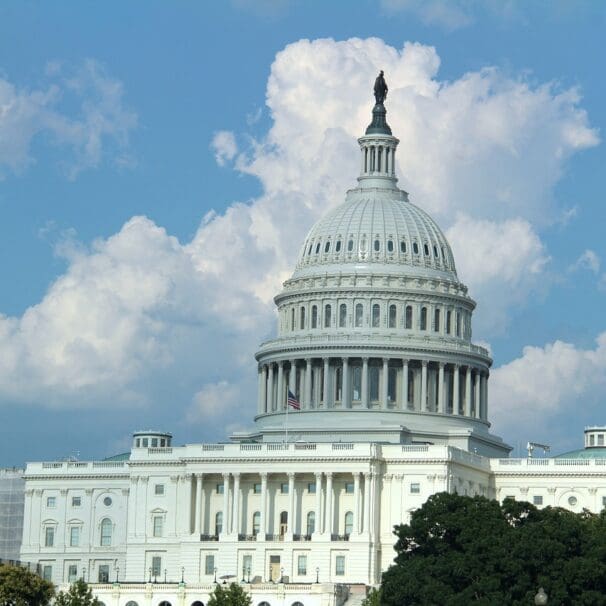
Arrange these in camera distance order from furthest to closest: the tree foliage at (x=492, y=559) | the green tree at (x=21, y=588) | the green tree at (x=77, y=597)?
the green tree at (x=21, y=588)
the green tree at (x=77, y=597)
the tree foliage at (x=492, y=559)

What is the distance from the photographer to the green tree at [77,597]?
184 m

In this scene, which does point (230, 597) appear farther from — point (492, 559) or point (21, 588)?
point (492, 559)

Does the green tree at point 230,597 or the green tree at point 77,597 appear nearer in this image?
the green tree at point 77,597

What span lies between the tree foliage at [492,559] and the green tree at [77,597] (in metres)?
23.3

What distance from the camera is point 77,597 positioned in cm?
18638

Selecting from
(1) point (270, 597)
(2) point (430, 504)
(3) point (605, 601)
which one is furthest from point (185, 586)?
(3) point (605, 601)

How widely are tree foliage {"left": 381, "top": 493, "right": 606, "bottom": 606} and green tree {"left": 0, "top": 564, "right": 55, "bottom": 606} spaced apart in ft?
89.6

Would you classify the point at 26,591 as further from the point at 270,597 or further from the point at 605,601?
the point at 605,601

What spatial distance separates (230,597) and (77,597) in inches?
447

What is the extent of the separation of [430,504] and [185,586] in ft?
85.2

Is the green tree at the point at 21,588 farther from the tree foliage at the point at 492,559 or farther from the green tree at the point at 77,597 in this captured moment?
the tree foliage at the point at 492,559

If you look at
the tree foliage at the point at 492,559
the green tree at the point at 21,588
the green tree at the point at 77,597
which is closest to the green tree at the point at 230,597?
the green tree at the point at 77,597

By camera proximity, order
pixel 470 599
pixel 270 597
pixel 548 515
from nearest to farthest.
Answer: pixel 470 599 → pixel 548 515 → pixel 270 597

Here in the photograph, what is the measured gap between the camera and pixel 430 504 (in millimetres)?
182875
